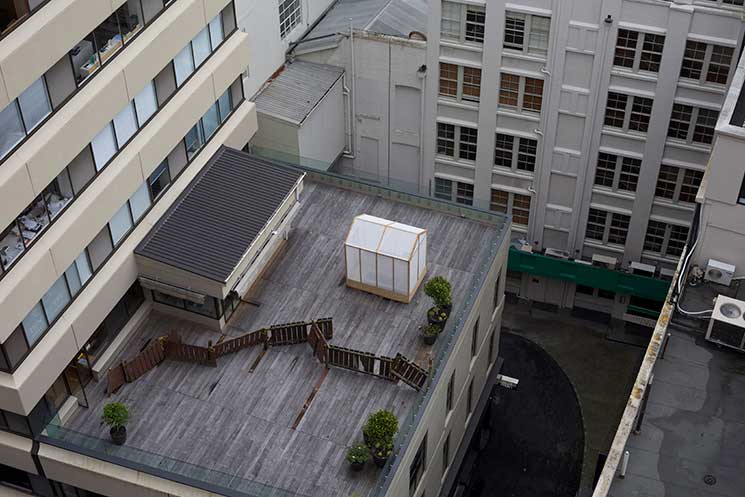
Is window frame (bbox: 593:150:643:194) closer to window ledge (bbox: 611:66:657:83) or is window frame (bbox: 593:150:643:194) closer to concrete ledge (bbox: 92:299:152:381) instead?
window ledge (bbox: 611:66:657:83)

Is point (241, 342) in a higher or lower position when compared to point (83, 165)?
lower

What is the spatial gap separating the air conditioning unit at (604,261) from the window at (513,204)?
4.84 meters

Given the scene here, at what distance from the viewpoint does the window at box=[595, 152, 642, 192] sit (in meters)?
60.7

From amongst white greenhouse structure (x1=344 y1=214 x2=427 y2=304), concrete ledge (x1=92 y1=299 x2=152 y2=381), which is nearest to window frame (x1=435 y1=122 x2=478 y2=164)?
white greenhouse structure (x1=344 y1=214 x2=427 y2=304)

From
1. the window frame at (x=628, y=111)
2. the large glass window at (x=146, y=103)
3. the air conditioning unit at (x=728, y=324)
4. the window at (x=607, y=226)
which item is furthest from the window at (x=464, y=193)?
the air conditioning unit at (x=728, y=324)

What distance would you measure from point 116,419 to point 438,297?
15.1 metres

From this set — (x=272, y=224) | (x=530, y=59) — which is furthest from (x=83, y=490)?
(x=530, y=59)

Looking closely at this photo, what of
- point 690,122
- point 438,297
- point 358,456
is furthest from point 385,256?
point 690,122

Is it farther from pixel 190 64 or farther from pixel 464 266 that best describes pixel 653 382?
pixel 190 64

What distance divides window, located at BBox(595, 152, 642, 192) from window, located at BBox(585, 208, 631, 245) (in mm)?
1882

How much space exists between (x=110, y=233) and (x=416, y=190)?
17.9 m

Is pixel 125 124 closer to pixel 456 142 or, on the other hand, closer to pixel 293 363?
pixel 293 363

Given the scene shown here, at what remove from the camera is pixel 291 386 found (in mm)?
45938

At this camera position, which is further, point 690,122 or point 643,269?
point 643,269
